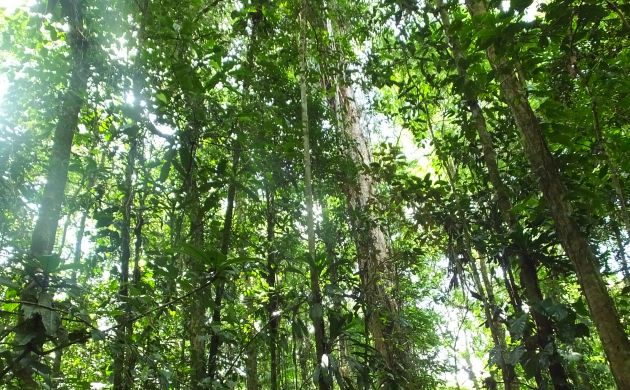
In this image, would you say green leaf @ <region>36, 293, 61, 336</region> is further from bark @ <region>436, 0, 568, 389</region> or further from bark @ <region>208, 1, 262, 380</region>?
bark @ <region>436, 0, 568, 389</region>

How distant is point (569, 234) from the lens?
89.0 inches

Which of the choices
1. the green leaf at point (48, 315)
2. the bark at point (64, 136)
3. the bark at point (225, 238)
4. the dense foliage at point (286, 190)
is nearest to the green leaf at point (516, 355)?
the dense foliage at point (286, 190)

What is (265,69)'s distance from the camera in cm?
394

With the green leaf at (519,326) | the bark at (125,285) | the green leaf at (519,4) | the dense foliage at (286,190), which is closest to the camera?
the green leaf at (519,4)

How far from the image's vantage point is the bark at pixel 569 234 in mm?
2008

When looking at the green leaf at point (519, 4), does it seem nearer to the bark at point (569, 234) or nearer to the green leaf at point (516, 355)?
the bark at point (569, 234)

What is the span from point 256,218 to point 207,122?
217 cm

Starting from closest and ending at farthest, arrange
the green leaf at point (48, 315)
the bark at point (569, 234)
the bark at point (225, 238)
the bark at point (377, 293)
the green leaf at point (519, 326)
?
the green leaf at point (48, 315), the bark at point (569, 234), the green leaf at point (519, 326), the bark at point (225, 238), the bark at point (377, 293)

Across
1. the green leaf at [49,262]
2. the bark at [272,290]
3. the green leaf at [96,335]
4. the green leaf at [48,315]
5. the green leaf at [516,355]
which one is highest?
the bark at [272,290]

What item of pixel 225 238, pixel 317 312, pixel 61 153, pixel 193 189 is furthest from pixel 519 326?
pixel 61 153

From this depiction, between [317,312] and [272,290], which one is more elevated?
[272,290]

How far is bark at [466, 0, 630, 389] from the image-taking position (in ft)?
6.59

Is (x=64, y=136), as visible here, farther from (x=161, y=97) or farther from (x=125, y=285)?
(x=125, y=285)

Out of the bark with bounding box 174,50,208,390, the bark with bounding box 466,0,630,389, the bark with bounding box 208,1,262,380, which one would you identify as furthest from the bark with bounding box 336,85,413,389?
the bark with bounding box 466,0,630,389
